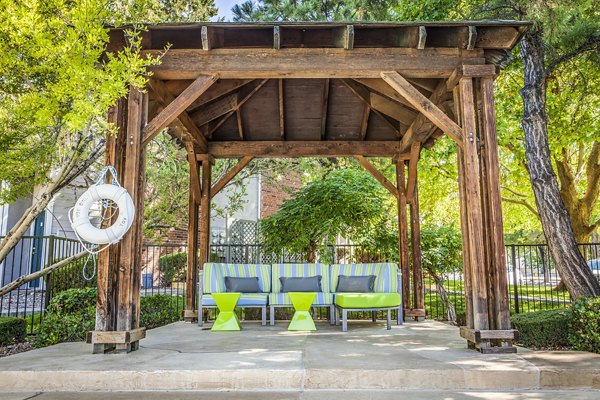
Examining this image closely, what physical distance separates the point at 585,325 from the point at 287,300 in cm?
353

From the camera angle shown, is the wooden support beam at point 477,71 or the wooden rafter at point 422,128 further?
the wooden rafter at point 422,128

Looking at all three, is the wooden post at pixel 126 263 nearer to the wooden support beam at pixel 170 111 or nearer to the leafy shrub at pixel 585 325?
the wooden support beam at pixel 170 111

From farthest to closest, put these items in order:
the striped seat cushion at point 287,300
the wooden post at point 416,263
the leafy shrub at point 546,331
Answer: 1. the wooden post at point 416,263
2. the striped seat cushion at point 287,300
3. the leafy shrub at point 546,331

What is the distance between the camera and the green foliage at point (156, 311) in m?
6.50

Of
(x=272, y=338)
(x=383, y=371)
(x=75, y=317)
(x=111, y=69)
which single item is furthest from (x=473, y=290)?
(x=75, y=317)

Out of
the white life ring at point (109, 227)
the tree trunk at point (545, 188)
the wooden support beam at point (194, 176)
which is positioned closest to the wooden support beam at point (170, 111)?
the white life ring at point (109, 227)

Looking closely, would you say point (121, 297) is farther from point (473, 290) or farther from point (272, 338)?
point (473, 290)

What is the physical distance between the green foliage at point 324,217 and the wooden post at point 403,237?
617mm

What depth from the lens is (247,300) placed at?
6309 millimetres

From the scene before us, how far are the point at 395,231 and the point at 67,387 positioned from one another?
20.1 feet

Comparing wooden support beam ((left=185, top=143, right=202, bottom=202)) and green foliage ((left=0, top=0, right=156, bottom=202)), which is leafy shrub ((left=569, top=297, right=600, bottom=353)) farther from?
wooden support beam ((left=185, top=143, right=202, bottom=202))

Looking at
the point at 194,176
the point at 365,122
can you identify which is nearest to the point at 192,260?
the point at 194,176

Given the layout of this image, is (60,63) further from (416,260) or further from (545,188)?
(416,260)

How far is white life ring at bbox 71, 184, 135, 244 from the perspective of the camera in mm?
4109
